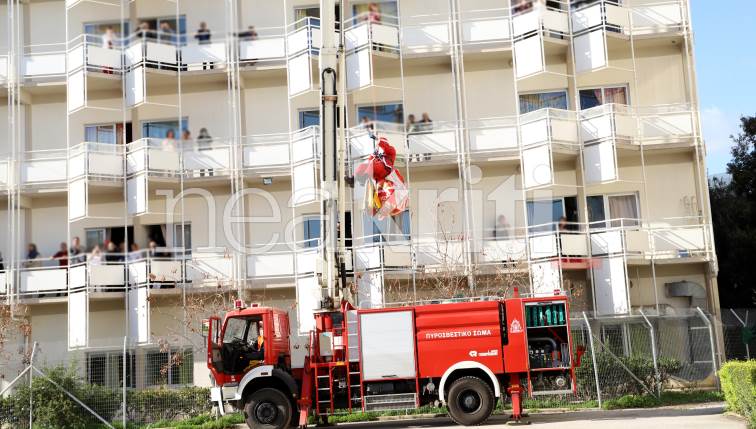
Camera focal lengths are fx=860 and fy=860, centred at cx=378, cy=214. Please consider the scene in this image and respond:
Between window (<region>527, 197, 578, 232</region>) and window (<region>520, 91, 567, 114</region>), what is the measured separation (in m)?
3.28

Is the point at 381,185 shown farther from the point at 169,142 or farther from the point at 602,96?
the point at 602,96

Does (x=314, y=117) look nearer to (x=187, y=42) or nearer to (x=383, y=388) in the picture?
(x=187, y=42)

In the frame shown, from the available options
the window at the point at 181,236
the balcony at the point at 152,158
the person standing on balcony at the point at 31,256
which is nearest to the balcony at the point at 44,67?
the balcony at the point at 152,158

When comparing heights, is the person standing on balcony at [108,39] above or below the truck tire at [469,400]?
above

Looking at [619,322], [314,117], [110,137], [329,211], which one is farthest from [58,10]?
[619,322]

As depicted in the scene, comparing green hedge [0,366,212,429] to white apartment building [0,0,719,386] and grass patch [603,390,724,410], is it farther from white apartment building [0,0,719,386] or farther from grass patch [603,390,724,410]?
grass patch [603,390,724,410]

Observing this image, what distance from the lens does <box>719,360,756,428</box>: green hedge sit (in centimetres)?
1570

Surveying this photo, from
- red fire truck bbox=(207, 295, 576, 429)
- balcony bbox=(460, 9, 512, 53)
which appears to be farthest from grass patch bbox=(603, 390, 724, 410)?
balcony bbox=(460, 9, 512, 53)

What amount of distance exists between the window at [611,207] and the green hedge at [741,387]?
414 inches

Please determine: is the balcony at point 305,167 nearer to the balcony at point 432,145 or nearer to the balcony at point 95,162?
the balcony at point 432,145

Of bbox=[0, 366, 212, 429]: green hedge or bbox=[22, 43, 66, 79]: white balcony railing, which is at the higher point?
bbox=[22, 43, 66, 79]: white balcony railing

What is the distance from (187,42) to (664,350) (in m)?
18.8

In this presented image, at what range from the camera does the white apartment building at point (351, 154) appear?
27.6 metres

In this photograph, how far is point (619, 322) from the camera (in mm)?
25391
